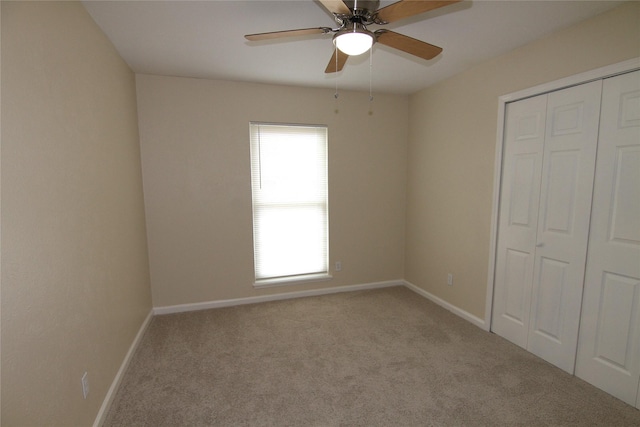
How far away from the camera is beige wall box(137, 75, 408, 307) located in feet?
10.3

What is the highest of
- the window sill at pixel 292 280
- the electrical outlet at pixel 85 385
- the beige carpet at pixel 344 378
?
the electrical outlet at pixel 85 385

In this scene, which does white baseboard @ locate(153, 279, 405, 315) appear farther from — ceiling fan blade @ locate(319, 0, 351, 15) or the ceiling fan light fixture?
ceiling fan blade @ locate(319, 0, 351, 15)

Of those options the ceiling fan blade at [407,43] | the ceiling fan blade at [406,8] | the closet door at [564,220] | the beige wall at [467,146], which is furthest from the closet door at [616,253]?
the ceiling fan blade at [406,8]

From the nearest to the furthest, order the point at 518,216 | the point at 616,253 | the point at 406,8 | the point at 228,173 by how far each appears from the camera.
→ the point at 406,8 → the point at 616,253 → the point at 518,216 → the point at 228,173

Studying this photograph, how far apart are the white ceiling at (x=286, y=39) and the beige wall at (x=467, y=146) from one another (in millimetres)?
137

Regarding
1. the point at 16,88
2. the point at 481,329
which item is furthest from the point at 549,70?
the point at 16,88

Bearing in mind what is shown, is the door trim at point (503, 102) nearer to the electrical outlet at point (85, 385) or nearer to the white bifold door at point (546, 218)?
the white bifold door at point (546, 218)

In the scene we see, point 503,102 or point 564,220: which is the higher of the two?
point 503,102

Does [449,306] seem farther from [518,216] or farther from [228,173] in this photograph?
[228,173]

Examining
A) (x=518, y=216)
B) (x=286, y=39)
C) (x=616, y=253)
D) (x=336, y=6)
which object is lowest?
(x=616, y=253)

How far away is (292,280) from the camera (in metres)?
3.71

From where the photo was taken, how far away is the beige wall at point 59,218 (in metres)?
1.12

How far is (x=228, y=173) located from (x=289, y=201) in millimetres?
786

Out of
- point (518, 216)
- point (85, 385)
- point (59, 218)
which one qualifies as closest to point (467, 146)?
point (518, 216)
